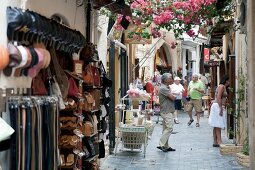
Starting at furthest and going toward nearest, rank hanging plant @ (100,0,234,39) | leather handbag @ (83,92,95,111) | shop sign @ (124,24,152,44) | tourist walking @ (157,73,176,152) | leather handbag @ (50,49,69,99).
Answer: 1. shop sign @ (124,24,152,44)
2. tourist walking @ (157,73,176,152)
3. hanging plant @ (100,0,234,39)
4. leather handbag @ (83,92,95,111)
5. leather handbag @ (50,49,69,99)

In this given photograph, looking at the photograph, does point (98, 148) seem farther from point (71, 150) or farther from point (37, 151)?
point (37, 151)

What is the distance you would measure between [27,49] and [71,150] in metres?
2.35

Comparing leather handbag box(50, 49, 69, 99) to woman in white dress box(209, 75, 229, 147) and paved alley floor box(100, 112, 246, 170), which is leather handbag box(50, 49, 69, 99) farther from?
woman in white dress box(209, 75, 229, 147)

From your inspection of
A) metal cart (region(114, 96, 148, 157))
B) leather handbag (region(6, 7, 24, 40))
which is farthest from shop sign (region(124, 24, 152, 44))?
leather handbag (region(6, 7, 24, 40))

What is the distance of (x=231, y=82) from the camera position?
1405cm

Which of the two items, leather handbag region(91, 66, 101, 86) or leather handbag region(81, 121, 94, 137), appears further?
leather handbag region(91, 66, 101, 86)

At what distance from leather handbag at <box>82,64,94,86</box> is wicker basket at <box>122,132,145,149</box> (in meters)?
3.25

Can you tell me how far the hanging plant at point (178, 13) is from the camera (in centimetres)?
1178

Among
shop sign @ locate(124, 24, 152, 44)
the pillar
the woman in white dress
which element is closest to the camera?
the pillar

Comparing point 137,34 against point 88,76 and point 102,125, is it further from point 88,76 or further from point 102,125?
Result: point 88,76

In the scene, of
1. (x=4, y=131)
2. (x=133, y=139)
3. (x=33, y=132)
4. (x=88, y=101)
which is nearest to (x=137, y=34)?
(x=133, y=139)

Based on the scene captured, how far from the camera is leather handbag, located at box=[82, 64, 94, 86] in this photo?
821 cm

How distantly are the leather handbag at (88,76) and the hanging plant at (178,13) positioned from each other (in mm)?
3904

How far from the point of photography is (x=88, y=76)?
8.28 m
